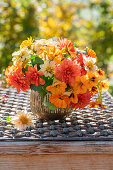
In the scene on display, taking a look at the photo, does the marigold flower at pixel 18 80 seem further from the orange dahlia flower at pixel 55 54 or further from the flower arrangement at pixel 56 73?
the orange dahlia flower at pixel 55 54

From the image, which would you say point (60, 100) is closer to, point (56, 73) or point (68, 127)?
point (56, 73)

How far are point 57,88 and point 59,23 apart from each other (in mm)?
2531

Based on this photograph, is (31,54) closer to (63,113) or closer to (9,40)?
(63,113)

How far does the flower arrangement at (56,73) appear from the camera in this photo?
3.44ft

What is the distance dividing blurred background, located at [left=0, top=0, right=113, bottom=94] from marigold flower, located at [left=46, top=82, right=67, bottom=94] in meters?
2.17

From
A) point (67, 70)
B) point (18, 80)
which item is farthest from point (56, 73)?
point (18, 80)

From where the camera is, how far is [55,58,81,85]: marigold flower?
3.42ft

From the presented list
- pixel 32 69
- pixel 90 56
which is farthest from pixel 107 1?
pixel 32 69

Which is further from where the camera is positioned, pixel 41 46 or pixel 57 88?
pixel 41 46

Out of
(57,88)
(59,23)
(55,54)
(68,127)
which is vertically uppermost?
(59,23)

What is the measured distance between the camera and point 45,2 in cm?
335

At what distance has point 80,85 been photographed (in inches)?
42.0

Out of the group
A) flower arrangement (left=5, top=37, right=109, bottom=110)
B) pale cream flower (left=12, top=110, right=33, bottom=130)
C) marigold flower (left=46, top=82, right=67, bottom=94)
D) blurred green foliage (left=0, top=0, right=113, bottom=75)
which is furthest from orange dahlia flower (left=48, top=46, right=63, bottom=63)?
blurred green foliage (left=0, top=0, right=113, bottom=75)

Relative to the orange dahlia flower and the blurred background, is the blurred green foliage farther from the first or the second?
the orange dahlia flower
